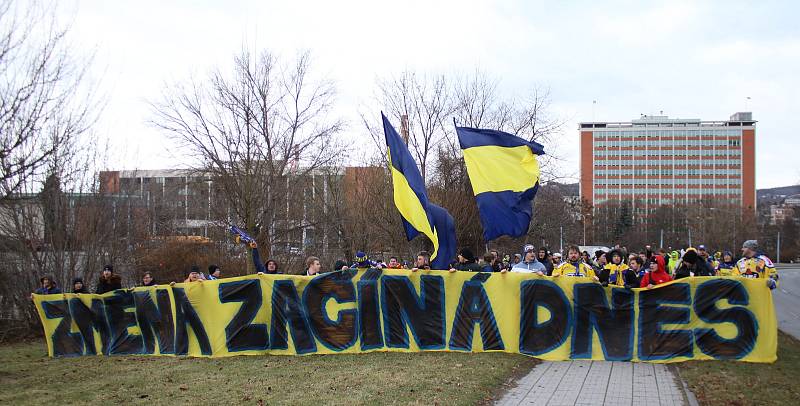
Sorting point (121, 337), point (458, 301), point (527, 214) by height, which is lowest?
point (121, 337)

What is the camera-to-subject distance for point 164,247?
2923cm

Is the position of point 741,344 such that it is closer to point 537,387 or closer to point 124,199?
point 537,387

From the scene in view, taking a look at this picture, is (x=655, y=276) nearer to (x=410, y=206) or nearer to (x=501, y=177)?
(x=501, y=177)

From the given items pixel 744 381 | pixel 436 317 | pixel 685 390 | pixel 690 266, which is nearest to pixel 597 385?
pixel 685 390

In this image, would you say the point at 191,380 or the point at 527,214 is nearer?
the point at 191,380

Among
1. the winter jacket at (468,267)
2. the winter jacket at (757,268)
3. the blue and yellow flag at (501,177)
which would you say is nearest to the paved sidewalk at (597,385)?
Result: the winter jacket at (468,267)

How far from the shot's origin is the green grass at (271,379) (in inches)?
351

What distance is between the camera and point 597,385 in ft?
31.2

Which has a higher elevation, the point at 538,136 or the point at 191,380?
the point at 538,136

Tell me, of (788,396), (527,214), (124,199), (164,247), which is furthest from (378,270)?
(164,247)

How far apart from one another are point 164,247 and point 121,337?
51.4ft

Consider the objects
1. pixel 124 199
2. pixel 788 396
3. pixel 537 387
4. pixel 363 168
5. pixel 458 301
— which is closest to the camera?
pixel 788 396

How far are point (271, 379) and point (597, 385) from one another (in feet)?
14.7

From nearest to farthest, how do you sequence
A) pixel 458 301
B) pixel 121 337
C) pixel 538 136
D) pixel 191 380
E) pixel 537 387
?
pixel 537 387
pixel 191 380
pixel 458 301
pixel 121 337
pixel 538 136
